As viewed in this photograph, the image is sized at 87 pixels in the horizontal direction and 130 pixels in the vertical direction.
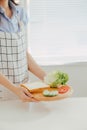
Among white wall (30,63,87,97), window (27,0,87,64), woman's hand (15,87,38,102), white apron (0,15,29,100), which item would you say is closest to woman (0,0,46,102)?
white apron (0,15,29,100)

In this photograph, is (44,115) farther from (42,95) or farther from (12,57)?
(12,57)

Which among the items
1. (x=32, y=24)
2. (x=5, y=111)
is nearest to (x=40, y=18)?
(x=32, y=24)

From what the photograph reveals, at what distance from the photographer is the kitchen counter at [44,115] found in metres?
1.02

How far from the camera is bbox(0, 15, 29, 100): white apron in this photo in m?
1.35

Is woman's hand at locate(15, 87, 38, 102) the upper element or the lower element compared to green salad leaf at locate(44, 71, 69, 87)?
lower

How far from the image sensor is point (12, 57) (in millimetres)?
1381

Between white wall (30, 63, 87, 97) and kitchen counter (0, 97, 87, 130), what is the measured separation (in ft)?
3.52

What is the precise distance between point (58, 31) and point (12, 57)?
98cm

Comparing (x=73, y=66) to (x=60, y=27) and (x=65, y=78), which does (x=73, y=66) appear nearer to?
(x=60, y=27)

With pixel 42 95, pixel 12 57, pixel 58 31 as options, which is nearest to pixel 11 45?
pixel 12 57

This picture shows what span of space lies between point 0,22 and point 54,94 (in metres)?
0.45

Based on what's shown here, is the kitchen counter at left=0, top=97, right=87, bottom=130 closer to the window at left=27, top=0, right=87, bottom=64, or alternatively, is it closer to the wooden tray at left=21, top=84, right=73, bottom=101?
the wooden tray at left=21, top=84, right=73, bottom=101

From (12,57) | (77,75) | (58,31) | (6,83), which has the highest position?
(58,31)

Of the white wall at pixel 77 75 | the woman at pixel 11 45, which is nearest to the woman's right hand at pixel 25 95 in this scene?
the woman at pixel 11 45
